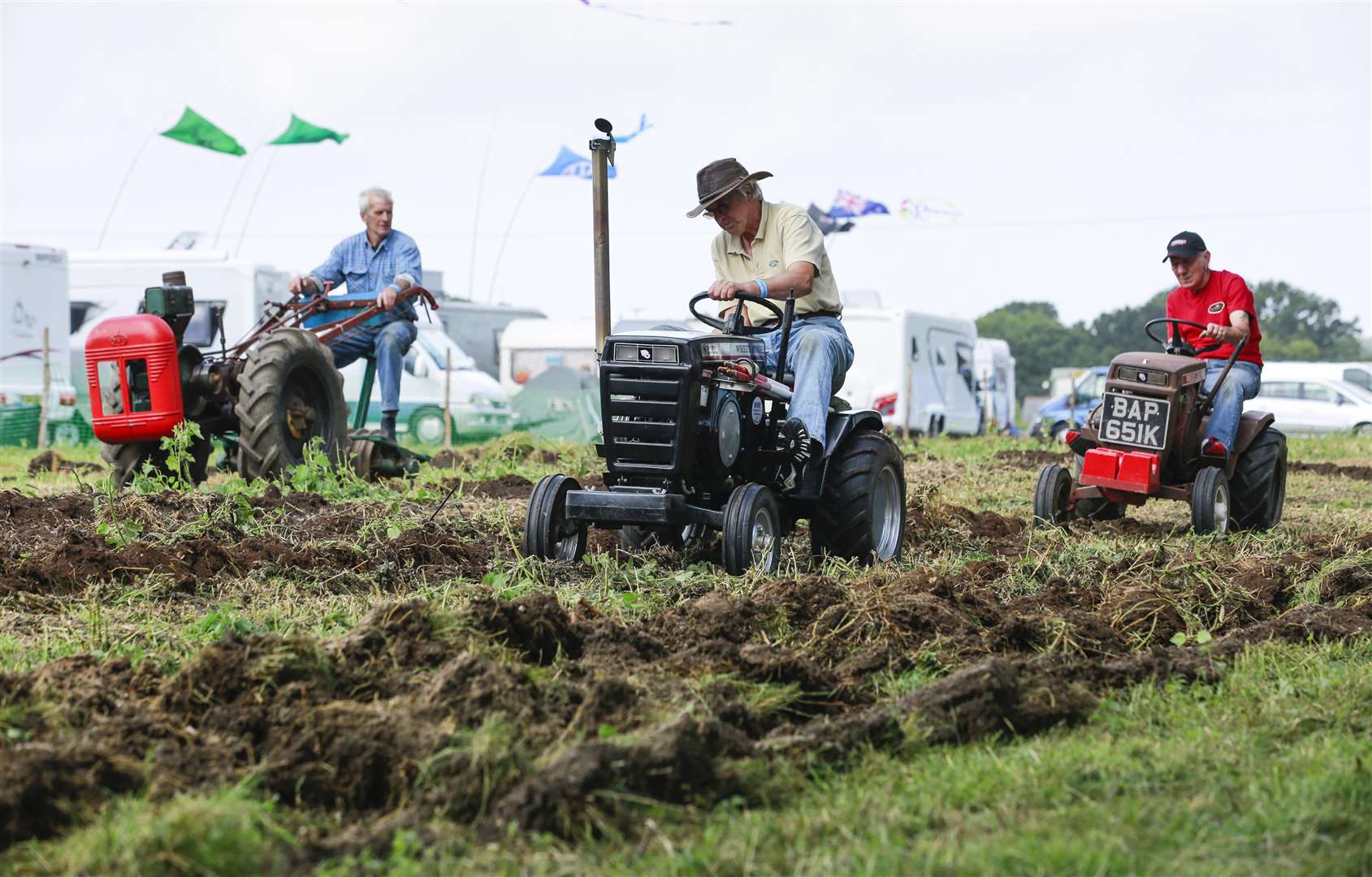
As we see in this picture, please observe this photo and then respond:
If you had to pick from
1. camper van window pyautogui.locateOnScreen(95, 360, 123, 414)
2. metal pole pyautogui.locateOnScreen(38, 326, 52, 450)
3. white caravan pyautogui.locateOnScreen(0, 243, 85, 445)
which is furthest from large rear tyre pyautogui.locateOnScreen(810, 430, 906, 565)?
white caravan pyautogui.locateOnScreen(0, 243, 85, 445)

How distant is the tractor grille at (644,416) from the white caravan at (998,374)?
27.2m

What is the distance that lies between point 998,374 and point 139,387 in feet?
90.2

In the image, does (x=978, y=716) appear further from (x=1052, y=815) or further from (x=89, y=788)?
(x=89, y=788)

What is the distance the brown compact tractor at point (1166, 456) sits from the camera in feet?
26.6

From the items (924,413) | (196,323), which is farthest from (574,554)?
(924,413)

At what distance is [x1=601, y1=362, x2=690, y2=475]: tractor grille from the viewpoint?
5719mm

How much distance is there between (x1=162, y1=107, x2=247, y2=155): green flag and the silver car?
714 inches

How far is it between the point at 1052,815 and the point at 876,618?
1.61 m

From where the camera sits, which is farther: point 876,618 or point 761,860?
point 876,618

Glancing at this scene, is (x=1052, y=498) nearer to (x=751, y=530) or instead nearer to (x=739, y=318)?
(x=739, y=318)

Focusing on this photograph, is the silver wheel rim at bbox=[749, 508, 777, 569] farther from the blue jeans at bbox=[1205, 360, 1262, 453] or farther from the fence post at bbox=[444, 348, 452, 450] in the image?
the fence post at bbox=[444, 348, 452, 450]

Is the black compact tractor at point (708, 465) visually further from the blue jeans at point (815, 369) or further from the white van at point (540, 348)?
the white van at point (540, 348)

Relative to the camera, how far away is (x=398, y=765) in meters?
3.08

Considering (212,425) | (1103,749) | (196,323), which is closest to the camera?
(1103,749)
